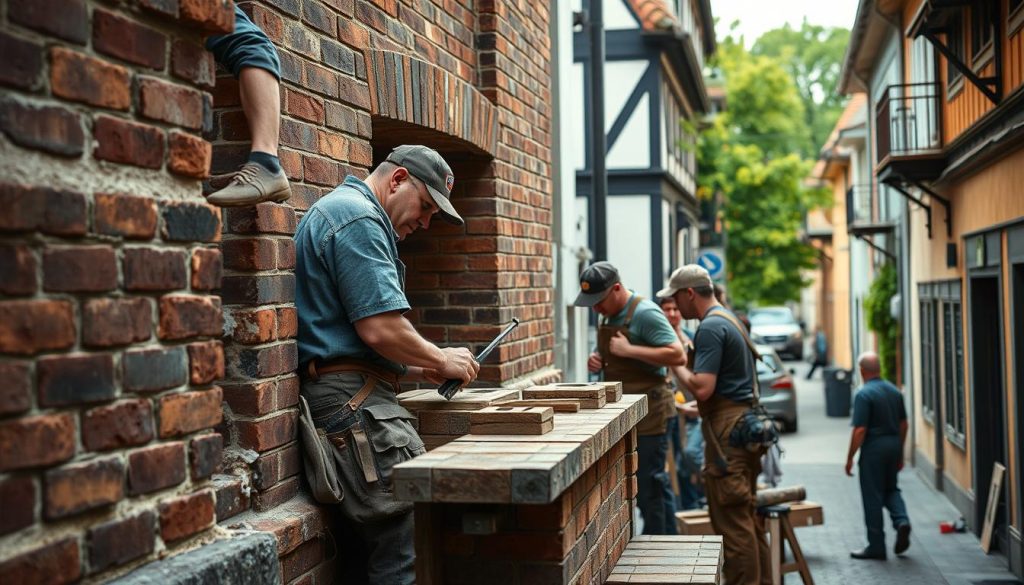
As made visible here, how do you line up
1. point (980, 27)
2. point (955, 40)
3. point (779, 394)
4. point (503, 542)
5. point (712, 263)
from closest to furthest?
point (503, 542) < point (980, 27) < point (955, 40) < point (779, 394) < point (712, 263)

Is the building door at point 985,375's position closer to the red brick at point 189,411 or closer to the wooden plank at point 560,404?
the wooden plank at point 560,404

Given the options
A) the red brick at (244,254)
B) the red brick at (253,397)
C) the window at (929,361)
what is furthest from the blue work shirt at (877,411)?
the red brick at (244,254)

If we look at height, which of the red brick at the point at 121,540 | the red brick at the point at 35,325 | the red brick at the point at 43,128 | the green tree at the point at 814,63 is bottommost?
the red brick at the point at 121,540

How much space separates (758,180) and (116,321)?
31.7 m

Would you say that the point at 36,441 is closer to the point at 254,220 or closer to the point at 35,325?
the point at 35,325

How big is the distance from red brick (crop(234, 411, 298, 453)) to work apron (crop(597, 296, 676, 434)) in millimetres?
4772

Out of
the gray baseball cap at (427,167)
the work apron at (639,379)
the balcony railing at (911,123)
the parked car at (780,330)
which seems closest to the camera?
the gray baseball cap at (427,167)

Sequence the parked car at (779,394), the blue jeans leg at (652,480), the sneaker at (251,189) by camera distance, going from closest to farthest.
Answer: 1. the sneaker at (251,189)
2. the blue jeans leg at (652,480)
3. the parked car at (779,394)

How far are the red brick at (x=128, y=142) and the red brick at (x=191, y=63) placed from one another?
17 centimetres

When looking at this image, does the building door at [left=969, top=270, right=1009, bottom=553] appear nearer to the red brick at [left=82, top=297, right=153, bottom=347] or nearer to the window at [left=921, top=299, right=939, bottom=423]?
the window at [left=921, top=299, right=939, bottom=423]

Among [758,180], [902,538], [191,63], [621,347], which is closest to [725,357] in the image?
[621,347]

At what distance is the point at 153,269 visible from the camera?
2588mm

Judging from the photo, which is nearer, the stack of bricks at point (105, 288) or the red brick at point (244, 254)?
the stack of bricks at point (105, 288)

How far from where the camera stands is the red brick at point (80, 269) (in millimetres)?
2254
